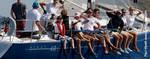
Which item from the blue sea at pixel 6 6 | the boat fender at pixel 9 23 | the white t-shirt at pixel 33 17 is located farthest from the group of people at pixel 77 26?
the blue sea at pixel 6 6

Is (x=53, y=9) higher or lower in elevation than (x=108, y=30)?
higher

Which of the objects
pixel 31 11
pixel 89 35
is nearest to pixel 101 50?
pixel 89 35

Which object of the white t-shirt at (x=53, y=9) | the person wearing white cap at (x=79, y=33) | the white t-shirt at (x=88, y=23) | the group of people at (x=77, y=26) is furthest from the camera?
the white t-shirt at (x=88, y=23)

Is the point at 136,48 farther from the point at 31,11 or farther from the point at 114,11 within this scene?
the point at 31,11

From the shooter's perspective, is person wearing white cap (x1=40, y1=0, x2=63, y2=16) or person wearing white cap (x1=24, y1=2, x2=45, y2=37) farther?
person wearing white cap (x1=40, y1=0, x2=63, y2=16)

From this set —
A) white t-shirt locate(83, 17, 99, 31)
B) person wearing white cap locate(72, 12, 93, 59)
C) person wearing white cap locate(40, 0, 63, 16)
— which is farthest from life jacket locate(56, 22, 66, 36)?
white t-shirt locate(83, 17, 99, 31)

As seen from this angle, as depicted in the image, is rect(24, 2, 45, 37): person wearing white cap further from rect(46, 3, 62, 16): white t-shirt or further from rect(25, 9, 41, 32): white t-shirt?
rect(46, 3, 62, 16): white t-shirt

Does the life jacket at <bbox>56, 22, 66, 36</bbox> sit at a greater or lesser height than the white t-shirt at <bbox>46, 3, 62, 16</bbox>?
lesser

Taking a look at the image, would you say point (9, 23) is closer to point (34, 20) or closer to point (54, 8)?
point (34, 20)

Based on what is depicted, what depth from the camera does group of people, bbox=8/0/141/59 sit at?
81.8 ft

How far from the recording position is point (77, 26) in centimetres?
2525

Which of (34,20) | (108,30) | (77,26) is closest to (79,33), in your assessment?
(77,26)

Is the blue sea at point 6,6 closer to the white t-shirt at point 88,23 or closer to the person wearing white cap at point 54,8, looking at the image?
the person wearing white cap at point 54,8

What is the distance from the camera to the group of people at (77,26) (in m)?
24.9
